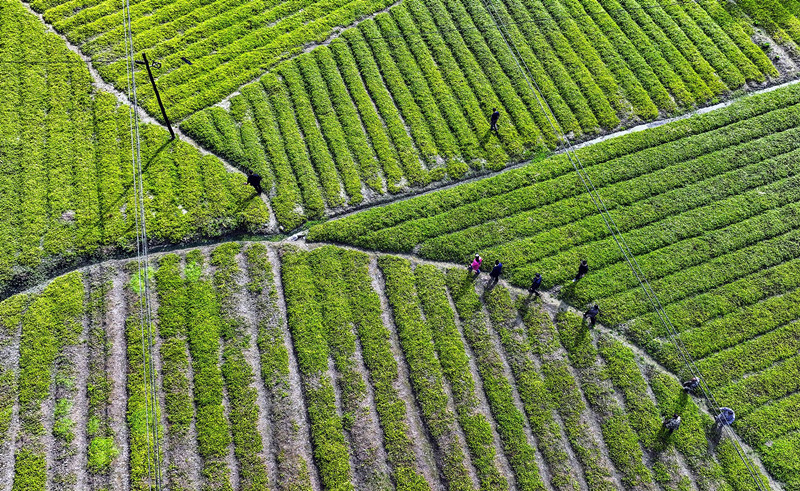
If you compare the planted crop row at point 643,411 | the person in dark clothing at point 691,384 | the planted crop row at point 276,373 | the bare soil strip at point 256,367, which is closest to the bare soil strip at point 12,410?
the bare soil strip at point 256,367

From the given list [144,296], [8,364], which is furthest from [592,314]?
[8,364]

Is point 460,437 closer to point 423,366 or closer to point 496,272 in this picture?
point 423,366

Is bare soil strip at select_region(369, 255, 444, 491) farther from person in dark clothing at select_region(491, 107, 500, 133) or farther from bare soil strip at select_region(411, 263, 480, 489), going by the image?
person in dark clothing at select_region(491, 107, 500, 133)

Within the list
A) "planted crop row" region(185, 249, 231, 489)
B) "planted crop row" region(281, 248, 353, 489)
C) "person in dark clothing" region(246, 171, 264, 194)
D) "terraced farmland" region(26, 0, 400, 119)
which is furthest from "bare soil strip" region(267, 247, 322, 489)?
"terraced farmland" region(26, 0, 400, 119)

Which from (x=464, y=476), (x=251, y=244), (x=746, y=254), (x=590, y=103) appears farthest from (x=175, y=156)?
(x=746, y=254)

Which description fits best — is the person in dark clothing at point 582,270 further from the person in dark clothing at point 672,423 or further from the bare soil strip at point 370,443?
the bare soil strip at point 370,443

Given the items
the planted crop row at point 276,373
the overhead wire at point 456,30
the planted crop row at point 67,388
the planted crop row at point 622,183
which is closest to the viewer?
the planted crop row at point 67,388

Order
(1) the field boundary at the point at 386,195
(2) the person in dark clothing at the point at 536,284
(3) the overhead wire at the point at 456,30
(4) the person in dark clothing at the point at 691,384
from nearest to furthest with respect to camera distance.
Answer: (4) the person in dark clothing at the point at 691,384, (2) the person in dark clothing at the point at 536,284, (1) the field boundary at the point at 386,195, (3) the overhead wire at the point at 456,30

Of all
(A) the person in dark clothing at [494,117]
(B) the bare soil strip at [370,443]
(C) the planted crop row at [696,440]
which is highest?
(A) the person in dark clothing at [494,117]
